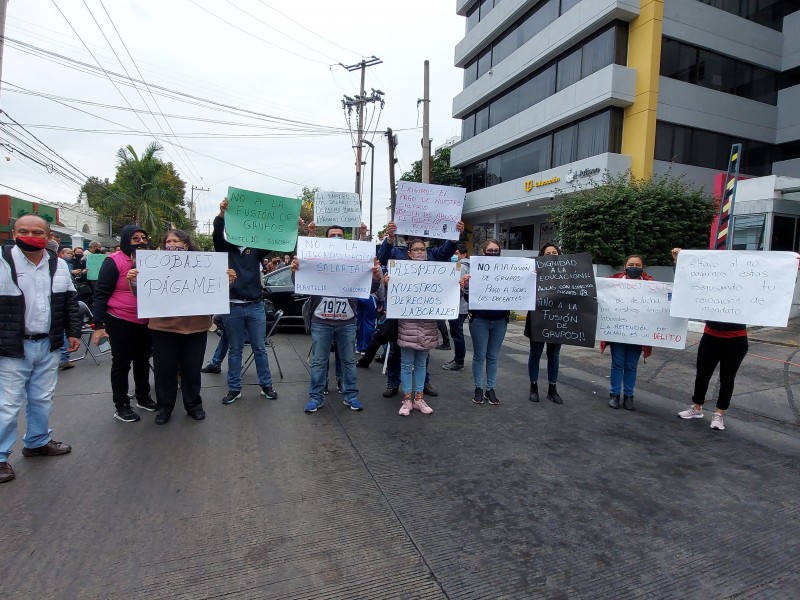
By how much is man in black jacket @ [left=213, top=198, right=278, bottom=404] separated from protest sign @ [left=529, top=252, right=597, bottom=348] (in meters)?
3.12

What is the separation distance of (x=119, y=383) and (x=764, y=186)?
703 inches

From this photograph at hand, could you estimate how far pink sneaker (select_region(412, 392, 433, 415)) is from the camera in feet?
15.9

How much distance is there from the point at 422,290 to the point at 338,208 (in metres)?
2.98

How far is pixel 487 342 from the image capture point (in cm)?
518

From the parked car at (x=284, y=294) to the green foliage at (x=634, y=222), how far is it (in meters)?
8.38

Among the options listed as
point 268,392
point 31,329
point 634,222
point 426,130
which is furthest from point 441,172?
point 31,329

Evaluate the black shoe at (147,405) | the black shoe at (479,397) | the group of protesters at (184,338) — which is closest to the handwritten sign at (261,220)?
the group of protesters at (184,338)

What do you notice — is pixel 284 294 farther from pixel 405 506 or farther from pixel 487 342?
pixel 405 506

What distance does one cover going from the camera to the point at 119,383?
14.5 ft

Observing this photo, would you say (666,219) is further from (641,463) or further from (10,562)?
(10,562)

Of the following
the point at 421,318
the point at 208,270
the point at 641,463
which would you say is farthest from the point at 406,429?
the point at 208,270

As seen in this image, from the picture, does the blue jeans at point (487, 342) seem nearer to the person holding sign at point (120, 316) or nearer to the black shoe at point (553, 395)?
the black shoe at point (553, 395)

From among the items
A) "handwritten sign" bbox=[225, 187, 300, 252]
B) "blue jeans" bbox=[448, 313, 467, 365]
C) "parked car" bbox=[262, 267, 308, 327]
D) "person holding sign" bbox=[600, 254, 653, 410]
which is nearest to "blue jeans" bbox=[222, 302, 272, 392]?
"handwritten sign" bbox=[225, 187, 300, 252]

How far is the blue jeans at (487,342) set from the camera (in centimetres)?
511
